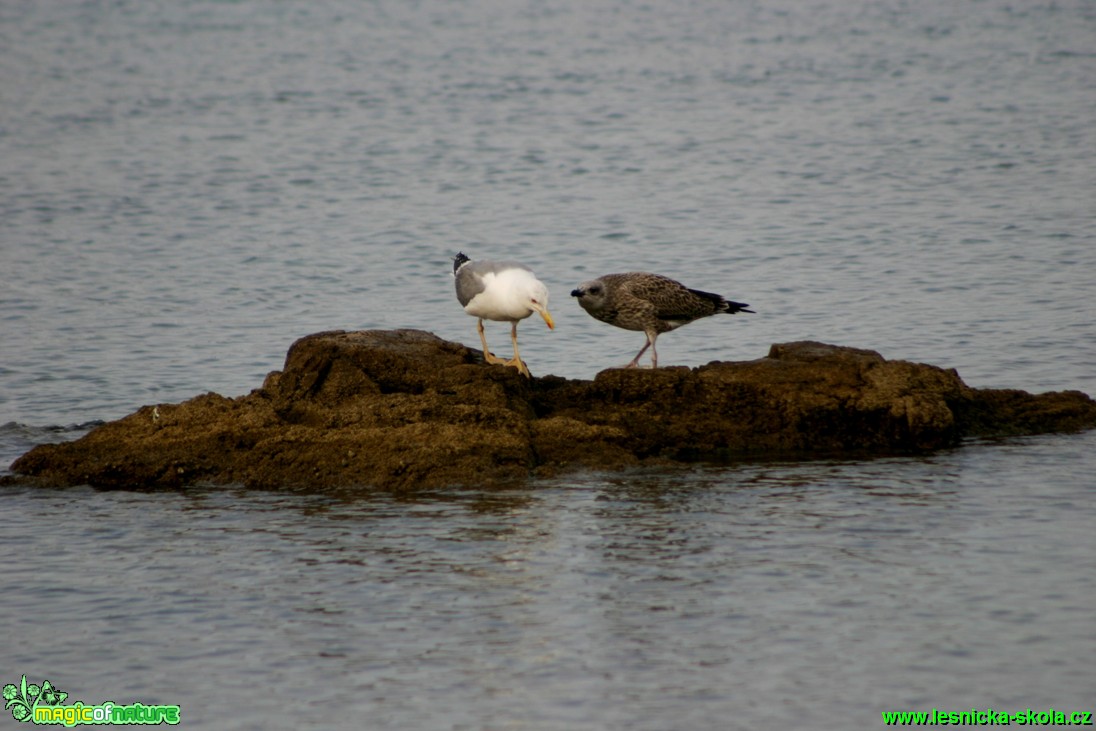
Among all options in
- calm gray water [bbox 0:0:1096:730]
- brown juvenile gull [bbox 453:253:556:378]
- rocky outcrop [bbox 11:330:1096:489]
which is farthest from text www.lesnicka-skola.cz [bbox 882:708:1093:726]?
brown juvenile gull [bbox 453:253:556:378]

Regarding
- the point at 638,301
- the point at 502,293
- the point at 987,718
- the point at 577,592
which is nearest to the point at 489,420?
the point at 502,293

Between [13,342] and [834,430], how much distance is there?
9.14 m

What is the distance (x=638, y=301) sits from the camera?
10602 mm

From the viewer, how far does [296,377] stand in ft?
33.0

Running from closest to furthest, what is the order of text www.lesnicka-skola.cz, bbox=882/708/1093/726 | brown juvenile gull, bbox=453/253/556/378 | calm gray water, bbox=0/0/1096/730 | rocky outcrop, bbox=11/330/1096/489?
text www.lesnicka-skola.cz, bbox=882/708/1093/726 < calm gray water, bbox=0/0/1096/730 < rocky outcrop, bbox=11/330/1096/489 < brown juvenile gull, bbox=453/253/556/378

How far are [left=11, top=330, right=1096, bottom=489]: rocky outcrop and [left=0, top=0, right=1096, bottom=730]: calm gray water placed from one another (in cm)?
28

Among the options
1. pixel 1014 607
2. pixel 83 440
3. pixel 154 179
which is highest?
pixel 154 179

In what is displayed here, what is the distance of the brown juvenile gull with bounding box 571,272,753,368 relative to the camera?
1062 cm

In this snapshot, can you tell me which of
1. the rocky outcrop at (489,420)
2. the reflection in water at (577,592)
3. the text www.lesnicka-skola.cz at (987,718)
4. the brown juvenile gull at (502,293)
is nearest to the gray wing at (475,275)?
the brown juvenile gull at (502,293)

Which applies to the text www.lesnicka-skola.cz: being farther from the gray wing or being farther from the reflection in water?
the gray wing

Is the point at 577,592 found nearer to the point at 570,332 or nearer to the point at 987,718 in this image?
the point at 987,718

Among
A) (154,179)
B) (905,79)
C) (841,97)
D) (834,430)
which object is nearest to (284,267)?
(154,179)

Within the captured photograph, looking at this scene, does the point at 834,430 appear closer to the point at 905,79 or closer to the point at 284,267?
the point at 284,267

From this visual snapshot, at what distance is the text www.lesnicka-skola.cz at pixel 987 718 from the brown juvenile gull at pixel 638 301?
4873mm
